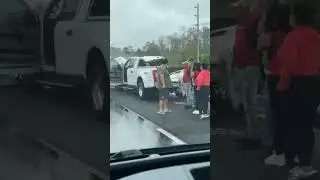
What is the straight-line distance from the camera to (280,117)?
200 centimetres

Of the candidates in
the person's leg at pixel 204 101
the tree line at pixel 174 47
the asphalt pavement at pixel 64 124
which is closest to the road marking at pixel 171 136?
the person's leg at pixel 204 101

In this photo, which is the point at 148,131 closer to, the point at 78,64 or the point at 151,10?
the point at 151,10

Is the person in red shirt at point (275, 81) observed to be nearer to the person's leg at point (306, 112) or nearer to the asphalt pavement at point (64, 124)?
the person's leg at point (306, 112)

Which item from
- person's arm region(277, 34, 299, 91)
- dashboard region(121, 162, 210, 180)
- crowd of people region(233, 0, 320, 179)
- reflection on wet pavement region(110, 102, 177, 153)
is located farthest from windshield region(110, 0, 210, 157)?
person's arm region(277, 34, 299, 91)

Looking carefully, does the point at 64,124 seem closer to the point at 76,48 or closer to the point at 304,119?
the point at 76,48

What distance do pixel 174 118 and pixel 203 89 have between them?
12.3 inches

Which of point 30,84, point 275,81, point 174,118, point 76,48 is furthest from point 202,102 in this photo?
point 30,84

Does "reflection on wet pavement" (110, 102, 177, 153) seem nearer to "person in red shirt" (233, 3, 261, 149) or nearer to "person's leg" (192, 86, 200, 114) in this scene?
"person's leg" (192, 86, 200, 114)

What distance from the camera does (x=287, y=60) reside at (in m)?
1.96

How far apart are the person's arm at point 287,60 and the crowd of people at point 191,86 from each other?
0.54m

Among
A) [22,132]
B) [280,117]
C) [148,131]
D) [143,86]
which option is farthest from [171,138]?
[22,132]

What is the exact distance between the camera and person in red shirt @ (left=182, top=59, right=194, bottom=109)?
2.66 metres

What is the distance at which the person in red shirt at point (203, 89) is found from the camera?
2.48 metres

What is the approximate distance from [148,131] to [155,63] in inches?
16.3
